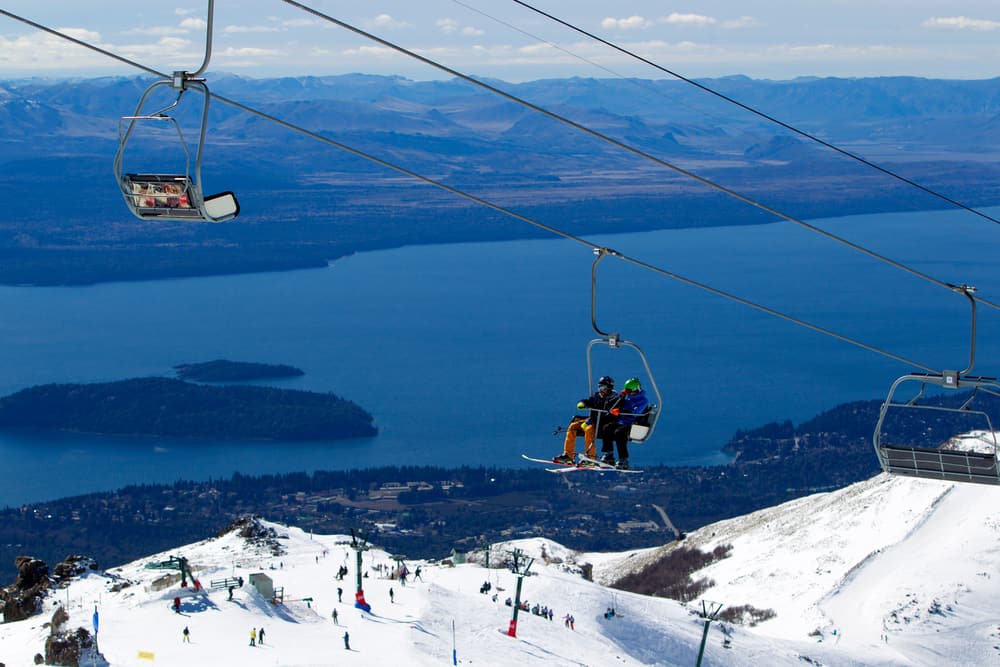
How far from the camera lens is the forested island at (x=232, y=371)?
134 m

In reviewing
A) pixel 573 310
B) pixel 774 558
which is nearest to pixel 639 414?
pixel 774 558

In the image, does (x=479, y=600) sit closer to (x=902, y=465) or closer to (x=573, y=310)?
(x=902, y=465)

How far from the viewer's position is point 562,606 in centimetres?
3403

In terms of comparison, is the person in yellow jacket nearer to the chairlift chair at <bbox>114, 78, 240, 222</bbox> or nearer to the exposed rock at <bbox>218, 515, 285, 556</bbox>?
the chairlift chair at <bbox>114, 78, 240, 222</bbox>

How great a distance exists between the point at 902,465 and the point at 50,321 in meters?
166

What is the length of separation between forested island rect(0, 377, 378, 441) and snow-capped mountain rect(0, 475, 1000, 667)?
213 ft

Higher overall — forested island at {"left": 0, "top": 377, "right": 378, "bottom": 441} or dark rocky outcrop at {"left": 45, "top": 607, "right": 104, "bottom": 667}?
dark rocky outcrop at {"left": 45, "top": 607, "right": 104, "bottom": 667}

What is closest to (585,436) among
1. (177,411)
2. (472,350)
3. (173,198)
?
(173,198)

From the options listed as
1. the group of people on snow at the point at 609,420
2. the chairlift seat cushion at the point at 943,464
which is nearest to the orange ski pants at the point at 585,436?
the group of people on snow at the point at 609,420

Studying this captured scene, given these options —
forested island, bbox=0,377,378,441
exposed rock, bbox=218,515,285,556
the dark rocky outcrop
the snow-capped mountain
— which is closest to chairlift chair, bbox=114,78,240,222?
the dark rocky outcrop

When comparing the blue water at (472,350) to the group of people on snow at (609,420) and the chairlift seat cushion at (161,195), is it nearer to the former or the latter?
the group of people on snow at (609,420)

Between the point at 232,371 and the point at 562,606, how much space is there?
107 meters

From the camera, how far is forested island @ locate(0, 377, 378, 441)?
11281cm

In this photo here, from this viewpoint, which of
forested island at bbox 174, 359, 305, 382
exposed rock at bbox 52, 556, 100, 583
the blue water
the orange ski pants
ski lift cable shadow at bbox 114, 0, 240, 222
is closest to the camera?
ski lift cable shadow at bbox 114, 0, 240, 222
